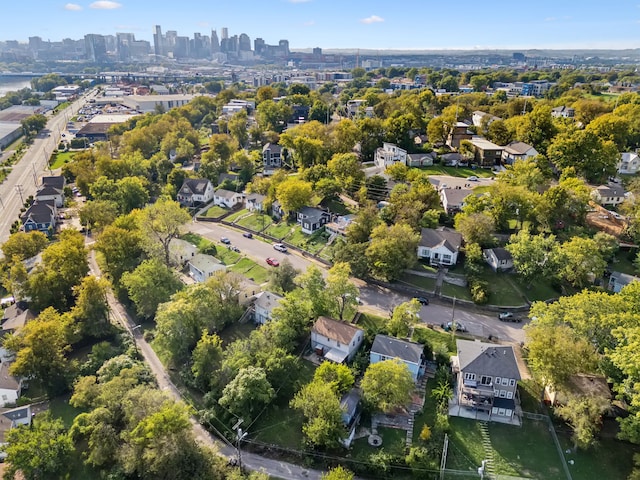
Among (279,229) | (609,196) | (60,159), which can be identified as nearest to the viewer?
(609,196)

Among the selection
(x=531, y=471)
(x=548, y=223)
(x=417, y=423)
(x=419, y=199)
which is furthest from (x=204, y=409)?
(x=548, y=223)

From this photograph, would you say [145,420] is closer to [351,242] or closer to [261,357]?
[261,357]

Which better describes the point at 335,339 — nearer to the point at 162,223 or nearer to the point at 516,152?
the point at 162,223

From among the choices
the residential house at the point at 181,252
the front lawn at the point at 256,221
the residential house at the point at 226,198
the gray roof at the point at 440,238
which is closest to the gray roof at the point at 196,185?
the residential house at the point at 226,198

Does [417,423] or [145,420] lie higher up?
[145,420]

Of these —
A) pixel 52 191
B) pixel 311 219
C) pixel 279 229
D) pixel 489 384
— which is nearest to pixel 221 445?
pixel 489 384

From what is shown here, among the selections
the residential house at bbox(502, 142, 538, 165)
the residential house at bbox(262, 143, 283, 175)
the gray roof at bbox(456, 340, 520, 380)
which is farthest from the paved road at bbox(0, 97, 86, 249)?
the residential house at bbox(502, 142, 538, 165)
